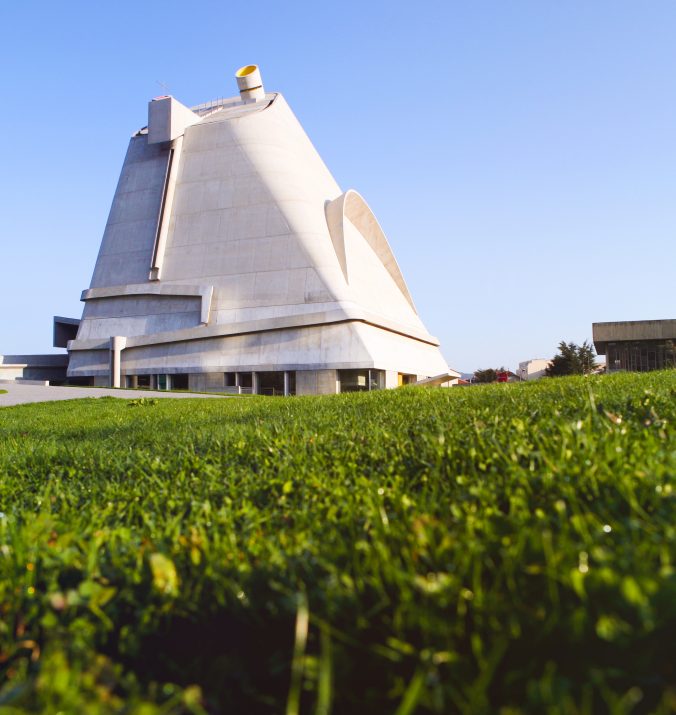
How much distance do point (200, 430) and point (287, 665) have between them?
4.88 metres

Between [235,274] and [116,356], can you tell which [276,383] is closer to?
[235,274]

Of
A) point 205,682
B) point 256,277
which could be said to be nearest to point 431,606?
point 205,682

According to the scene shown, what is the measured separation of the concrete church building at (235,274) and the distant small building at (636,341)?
38.8 ft

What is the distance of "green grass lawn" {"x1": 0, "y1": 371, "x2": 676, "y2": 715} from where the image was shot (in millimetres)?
1372

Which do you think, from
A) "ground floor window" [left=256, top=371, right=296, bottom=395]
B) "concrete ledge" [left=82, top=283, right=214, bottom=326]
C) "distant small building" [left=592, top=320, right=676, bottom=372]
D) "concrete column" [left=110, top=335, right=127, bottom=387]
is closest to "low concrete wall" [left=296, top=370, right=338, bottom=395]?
"ground floor window" [left=256, top=371, right=296, bottom=395]

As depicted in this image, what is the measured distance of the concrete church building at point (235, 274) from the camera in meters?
34.9

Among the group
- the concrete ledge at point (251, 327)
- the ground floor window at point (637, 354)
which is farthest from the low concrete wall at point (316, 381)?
the ground floor window at point (637, 354)

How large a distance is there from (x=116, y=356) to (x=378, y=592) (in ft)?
126

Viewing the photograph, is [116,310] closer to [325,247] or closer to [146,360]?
[146,360]

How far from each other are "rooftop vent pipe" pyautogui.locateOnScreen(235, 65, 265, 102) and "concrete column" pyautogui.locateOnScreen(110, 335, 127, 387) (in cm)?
1941

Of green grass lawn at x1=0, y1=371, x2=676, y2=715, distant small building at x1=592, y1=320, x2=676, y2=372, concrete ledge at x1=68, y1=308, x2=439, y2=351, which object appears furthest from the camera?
concrete ledge at x1=68, y1=308, x2=439, y2=351

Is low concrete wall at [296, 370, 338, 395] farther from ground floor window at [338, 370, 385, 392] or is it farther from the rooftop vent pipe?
the rooftop vent pipe

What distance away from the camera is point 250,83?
4222 centimetres

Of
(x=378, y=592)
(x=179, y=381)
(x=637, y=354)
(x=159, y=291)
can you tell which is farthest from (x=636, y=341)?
(x=378, y=592)
